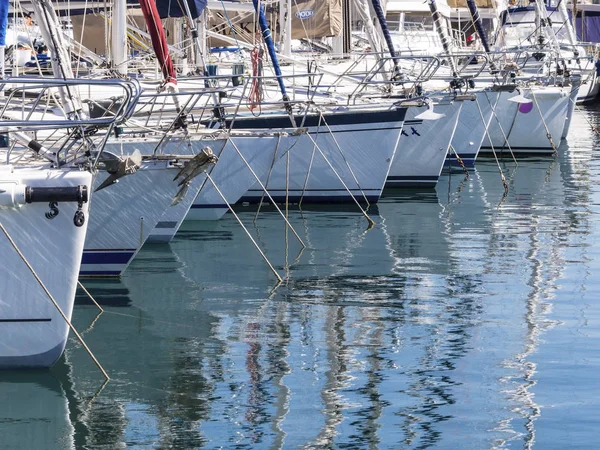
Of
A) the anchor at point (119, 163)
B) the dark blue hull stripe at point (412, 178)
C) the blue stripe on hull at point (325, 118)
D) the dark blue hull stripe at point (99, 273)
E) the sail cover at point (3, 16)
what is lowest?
the dark blue hull stripe at point (412, 178)

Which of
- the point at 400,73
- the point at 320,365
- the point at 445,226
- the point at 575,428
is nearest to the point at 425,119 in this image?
the point at 400,73

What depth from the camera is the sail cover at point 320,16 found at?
2664cm

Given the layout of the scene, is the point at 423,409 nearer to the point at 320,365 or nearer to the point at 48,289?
the point at 320,365

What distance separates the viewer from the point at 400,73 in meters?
19.3

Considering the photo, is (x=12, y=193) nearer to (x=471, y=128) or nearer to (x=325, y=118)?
(x=325, y=118)

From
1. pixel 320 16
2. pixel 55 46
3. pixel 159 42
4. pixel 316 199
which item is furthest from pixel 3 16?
pixel 320 16

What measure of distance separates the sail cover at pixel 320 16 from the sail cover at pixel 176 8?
8.36m

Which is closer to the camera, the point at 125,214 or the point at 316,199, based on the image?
the point at 125,214

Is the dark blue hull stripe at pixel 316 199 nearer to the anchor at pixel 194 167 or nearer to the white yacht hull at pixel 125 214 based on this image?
the white yacht hull at pixel 125 214

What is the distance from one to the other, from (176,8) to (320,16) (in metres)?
9.04

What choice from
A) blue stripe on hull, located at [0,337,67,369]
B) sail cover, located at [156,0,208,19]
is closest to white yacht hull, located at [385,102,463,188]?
sail cover, located at [156,0,208,19]

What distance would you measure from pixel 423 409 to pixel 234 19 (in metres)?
19.3

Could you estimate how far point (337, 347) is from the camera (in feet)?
32.2

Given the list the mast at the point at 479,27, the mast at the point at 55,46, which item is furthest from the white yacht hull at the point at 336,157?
the mast at the point at 479,27
